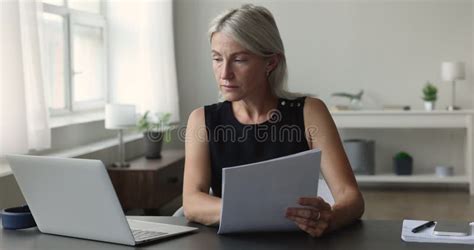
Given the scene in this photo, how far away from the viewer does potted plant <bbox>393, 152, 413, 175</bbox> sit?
21.5 ft

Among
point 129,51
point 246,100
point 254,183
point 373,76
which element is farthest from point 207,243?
point 373,76

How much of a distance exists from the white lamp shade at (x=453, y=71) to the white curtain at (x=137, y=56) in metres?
2.54

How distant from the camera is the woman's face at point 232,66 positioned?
6.86 ft

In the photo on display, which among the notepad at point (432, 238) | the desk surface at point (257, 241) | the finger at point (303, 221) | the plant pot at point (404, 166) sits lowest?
the plant pot at point (404, 166)

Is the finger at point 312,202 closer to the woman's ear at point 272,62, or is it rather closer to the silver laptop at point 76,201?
the silver laptop at point 76,201

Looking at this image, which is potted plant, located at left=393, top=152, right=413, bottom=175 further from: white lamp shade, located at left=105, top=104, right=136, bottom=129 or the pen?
the pen

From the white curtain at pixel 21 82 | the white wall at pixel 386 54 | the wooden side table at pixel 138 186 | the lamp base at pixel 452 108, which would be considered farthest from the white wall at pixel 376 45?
the white curtain at pixel 21 82

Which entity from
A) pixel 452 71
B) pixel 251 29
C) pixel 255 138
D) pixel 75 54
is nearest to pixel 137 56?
pixel 75 54

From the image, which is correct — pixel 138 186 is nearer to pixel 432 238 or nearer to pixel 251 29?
pixel 251 29

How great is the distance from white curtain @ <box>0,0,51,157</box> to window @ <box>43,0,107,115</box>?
661 mm

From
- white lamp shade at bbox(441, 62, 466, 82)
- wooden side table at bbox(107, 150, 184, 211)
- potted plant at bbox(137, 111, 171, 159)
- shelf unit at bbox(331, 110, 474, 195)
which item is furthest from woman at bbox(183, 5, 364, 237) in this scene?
white lamp shade at bbox(441, 62, 466, 82)

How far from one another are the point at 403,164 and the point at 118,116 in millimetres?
2987

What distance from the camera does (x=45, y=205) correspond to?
1.83 meters

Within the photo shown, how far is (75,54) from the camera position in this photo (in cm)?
539
